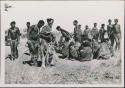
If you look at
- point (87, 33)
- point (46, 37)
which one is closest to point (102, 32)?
point (87, 33)

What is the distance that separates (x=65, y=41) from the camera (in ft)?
4.68

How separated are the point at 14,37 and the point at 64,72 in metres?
0.34

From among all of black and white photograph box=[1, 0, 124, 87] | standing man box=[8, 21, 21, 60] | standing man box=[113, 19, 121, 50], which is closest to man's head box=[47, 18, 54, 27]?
black and white photograph box=[1, 0, 124, 87]

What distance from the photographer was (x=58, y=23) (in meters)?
1.43

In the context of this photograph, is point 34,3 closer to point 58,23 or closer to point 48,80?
point 58,23

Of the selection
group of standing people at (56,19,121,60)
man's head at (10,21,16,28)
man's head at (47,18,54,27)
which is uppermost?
man's head at (47,18,54,27)

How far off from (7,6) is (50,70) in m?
0.43

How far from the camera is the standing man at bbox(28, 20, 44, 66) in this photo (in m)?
1.42

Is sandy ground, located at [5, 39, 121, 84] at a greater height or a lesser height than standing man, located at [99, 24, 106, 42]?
lesser

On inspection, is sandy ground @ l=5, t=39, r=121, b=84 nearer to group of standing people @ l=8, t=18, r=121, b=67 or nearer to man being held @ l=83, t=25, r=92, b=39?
group of standing people @ l=8, t=18, r=121, b=67

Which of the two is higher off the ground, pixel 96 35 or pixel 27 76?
pixel 96 35

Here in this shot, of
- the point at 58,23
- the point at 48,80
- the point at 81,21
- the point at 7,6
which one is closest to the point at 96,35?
the point at 81,21

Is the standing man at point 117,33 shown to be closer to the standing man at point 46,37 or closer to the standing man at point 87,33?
the standing man at point 87,33

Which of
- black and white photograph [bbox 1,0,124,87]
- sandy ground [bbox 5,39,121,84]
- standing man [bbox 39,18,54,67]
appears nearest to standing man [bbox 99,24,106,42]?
black and white photograph [bbox 1,0,124,87]
